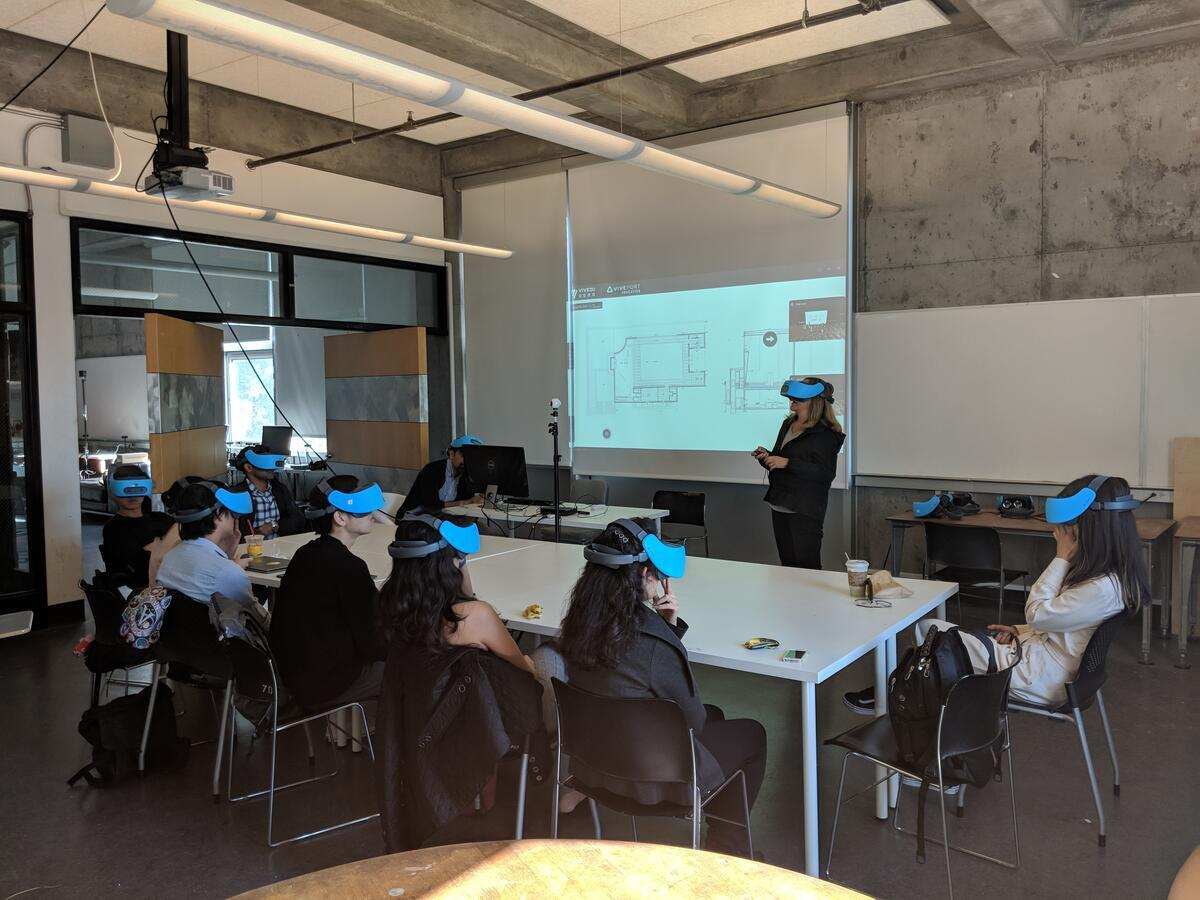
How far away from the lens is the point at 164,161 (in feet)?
13.5

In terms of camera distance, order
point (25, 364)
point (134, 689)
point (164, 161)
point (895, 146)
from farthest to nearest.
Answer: point (895, 146) → point (25, 364) → point (134, 689) → point (164, 161)

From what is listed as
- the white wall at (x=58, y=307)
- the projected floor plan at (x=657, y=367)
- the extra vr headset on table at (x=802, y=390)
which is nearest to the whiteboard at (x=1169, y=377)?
the extra vr headset on table at (x=802, y=390)

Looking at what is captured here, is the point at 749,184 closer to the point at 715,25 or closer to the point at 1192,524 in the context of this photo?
the point at 715,25

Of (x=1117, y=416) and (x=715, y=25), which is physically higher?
(x=715, y=25)

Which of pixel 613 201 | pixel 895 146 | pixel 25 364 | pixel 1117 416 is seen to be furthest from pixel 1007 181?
pixel 25 364

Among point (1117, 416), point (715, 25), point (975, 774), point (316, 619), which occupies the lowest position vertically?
point (975, 774)

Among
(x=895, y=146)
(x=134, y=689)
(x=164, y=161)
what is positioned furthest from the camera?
(x=895, y=146)

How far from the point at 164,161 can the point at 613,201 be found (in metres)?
4.28

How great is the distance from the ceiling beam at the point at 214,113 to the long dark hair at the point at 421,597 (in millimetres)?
5268

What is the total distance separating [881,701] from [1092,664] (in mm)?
673

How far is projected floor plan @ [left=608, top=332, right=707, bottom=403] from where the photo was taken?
7.40 meters

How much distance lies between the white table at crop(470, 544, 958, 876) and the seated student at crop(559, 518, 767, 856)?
26cm

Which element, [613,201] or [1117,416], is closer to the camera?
[1117,416]

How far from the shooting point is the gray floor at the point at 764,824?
2822mm
